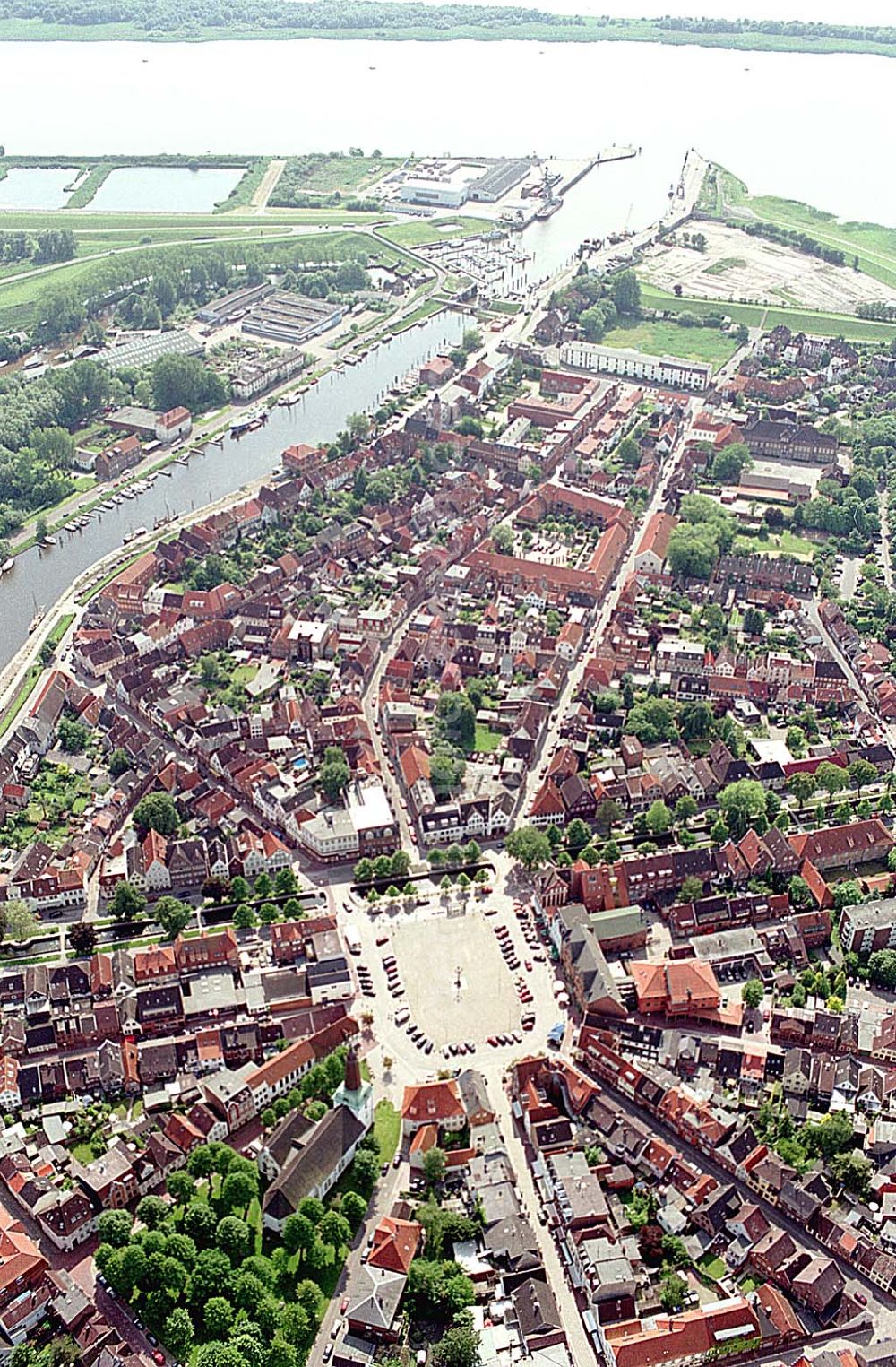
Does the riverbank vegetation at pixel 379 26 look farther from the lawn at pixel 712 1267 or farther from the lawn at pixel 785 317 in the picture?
the lawn at pixel 712 1267

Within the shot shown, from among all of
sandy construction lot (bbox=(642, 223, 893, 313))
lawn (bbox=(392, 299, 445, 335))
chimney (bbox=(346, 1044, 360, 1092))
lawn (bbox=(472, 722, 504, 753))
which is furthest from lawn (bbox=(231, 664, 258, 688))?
sandy construction lot (bbox=(642, 223, 893, 313))

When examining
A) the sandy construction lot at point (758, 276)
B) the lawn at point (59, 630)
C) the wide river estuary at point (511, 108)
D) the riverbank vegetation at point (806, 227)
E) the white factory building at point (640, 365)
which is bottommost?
the lawn at point (59, 630)

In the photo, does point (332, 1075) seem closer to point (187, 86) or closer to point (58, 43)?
point (187, 86)

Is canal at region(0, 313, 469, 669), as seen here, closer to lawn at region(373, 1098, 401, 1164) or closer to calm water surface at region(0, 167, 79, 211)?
lawn at region(373, 1098, 401, 1164)

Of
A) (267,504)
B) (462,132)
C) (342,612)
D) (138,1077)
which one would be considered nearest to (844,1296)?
(138,1077)

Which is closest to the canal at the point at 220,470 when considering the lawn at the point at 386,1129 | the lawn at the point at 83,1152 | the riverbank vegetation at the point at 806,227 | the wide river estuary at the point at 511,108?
the wide river estuary at the point at 511,108

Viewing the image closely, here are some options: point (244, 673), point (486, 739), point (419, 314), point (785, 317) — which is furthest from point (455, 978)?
point (785, 317)
